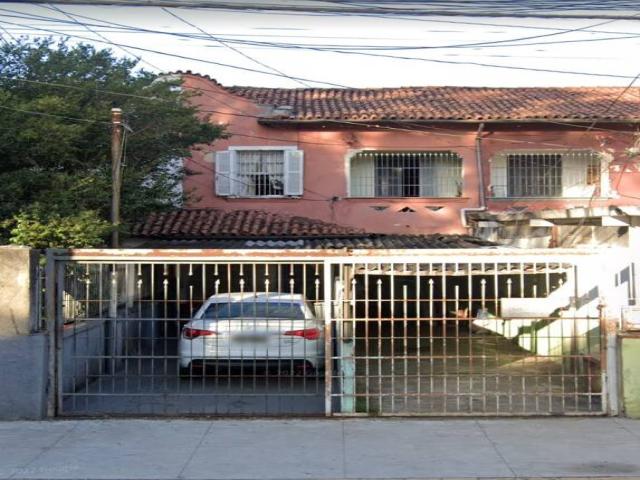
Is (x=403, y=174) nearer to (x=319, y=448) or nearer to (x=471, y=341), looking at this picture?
(x=471, y=341)

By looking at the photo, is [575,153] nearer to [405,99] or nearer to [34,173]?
[405,99]

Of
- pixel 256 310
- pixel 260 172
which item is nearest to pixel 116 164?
pixel 256 310

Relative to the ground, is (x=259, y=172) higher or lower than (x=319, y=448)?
higher

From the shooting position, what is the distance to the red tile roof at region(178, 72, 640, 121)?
1861 centimetres

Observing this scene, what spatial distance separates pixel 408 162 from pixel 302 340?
1118cm

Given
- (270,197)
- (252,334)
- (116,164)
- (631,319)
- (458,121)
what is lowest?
(252,334)

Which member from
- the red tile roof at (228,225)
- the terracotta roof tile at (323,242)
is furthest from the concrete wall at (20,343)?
the red tile roof at (228,225)

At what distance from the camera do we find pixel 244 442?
7594 mm

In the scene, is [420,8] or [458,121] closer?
[420,8]

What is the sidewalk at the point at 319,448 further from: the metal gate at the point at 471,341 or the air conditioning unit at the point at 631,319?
the air conditioning unit at the point at 631,319

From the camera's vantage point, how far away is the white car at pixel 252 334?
8.82 meters

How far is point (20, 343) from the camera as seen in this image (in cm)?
824

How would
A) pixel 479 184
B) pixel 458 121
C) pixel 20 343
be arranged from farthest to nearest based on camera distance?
1. pixel 479 184
2. pixel 458 121
3. pixel 20 343

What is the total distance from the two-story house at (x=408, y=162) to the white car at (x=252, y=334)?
9681 mm
